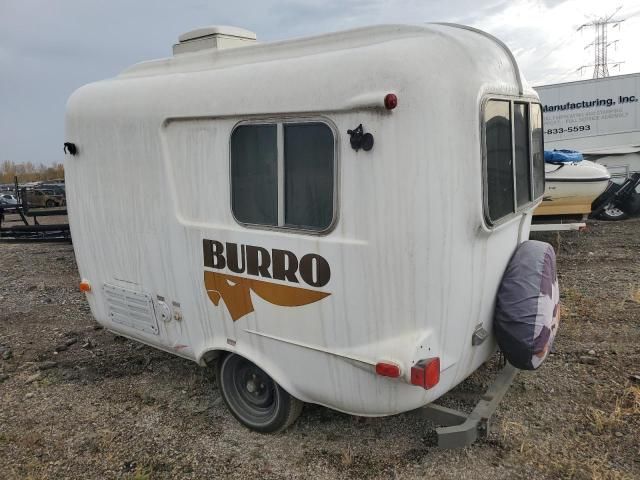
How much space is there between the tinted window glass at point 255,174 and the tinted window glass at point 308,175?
4.2 inches

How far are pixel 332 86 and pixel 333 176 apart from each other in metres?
0.47

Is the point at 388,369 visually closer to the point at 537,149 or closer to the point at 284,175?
the point at 284,175

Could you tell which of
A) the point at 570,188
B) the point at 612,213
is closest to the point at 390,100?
the point at 570,188

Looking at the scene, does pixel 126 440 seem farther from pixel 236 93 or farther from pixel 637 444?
pixel 637 444

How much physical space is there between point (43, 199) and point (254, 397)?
13179 millimetres

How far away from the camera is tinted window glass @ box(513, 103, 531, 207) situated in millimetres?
3521

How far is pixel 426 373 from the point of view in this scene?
2.83m

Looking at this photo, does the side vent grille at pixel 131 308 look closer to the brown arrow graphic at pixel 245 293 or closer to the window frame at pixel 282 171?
the brown arrow graphic at pixel 245 293

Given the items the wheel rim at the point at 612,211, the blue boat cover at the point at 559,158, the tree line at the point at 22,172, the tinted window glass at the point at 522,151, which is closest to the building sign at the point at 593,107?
the wheel rim at the point at 612,211

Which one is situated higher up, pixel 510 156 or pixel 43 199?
pixel 510 156

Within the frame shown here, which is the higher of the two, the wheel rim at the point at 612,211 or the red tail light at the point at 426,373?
the red tail light at the point at 426,373

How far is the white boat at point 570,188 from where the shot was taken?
9352 mm

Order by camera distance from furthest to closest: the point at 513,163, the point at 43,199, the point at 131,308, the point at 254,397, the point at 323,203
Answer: the point at 43,199, the point at 131,308, the point at 254,397, the point at 513,163, the point at 323,203

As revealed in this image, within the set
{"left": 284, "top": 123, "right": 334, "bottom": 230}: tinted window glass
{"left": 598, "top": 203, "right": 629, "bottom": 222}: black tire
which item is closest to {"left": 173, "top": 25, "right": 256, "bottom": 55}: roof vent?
{"left": 284, "top": 123, "right": 334, "bottom": 230}: tinted window glass
